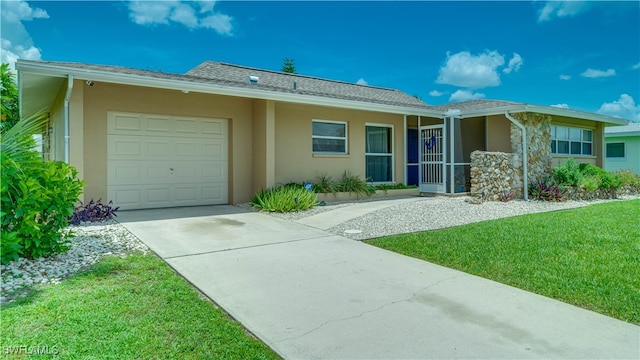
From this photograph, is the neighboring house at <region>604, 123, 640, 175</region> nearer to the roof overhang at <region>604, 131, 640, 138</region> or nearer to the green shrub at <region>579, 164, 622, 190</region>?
the roof overhang at <region>604, 131, 640, 138</region>

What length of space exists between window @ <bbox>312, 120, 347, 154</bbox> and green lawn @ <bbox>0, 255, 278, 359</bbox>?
8292 mm

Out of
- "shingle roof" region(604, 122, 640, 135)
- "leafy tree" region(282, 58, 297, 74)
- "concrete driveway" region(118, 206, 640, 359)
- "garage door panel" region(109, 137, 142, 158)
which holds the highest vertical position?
"leafy tree" region(282, 58, 297, 74)

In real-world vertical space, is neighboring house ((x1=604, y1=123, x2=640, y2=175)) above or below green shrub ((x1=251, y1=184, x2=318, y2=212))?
above

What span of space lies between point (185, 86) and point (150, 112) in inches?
65.7

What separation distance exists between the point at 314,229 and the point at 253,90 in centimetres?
413

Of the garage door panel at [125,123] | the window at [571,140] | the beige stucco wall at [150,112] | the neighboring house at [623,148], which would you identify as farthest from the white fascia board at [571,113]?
the garage door panel at [125,123]

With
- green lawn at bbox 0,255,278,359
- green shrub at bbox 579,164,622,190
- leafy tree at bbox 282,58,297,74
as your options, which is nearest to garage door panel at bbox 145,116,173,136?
green lawn at bbox 0,255,278,359

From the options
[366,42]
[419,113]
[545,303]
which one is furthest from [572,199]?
[366,42]

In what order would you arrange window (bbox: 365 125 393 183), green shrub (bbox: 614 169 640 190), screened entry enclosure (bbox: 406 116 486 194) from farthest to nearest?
1. green shrub (bbox: 614 169 640 190)
2. window (bbox: 365 125 393 183)
3. screened entry enclosure (bbox: 406 116 486 194)

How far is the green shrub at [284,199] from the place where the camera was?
939 cm

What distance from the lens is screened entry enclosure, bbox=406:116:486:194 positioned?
12.8 metres

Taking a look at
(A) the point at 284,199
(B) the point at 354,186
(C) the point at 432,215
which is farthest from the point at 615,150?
(A) the point at 284,199

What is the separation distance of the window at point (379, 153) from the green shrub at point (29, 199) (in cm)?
960

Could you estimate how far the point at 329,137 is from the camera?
1233 centimetres
